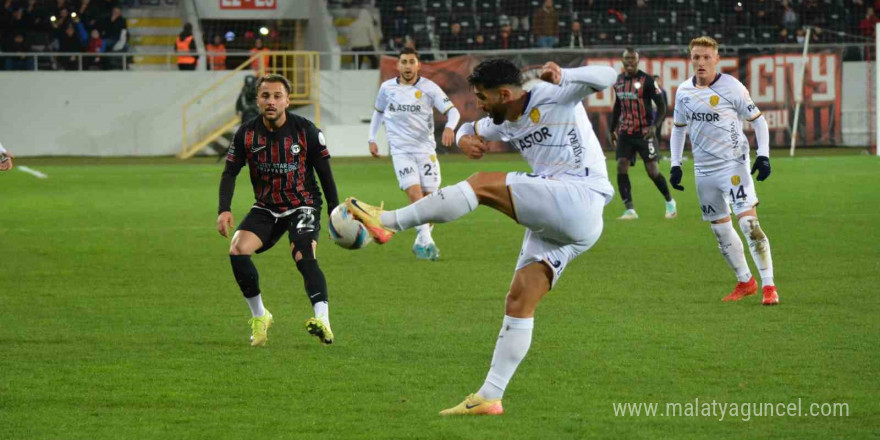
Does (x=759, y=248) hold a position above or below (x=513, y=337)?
below

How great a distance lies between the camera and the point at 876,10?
36125mm

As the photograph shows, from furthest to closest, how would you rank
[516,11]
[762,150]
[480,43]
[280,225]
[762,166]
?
[516,11], [480,43], [762,150], [762,166], [280,225]

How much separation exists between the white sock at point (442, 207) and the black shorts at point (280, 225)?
9.32 ft

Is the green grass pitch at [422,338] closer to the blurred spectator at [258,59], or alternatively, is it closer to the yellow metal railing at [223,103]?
the blurred spectator at [258,59]

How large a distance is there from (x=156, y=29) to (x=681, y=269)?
27803 millimetres

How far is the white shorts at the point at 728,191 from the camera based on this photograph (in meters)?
10.0

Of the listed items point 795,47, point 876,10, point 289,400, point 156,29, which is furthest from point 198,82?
point 289,400

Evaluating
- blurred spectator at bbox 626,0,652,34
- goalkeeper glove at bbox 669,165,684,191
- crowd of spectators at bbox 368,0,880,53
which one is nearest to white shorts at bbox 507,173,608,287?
goalkeeper glove at bbox 669,165,684,191

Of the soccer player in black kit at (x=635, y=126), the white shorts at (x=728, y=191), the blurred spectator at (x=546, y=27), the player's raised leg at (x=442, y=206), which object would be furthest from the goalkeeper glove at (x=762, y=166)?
the blurred spectator at (x=546, y=27)

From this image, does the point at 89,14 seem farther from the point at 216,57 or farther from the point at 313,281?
the point at 313,281

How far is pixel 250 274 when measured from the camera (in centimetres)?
823

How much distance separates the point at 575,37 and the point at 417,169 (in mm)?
22312

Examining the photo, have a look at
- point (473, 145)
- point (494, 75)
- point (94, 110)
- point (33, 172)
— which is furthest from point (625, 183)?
point (94, 110)

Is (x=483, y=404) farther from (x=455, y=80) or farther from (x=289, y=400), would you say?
(x=455, y=80)
